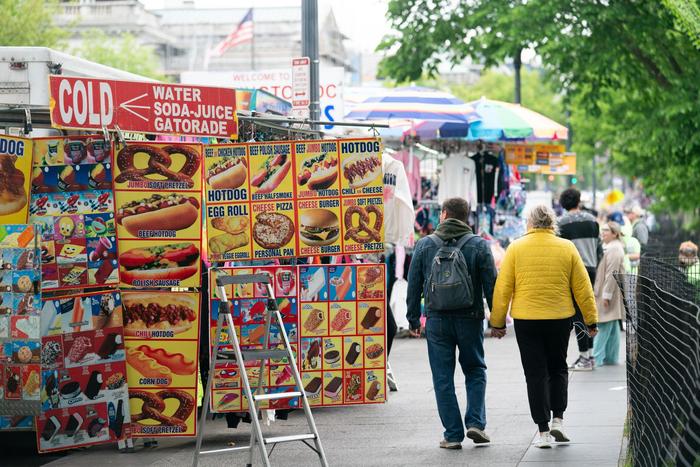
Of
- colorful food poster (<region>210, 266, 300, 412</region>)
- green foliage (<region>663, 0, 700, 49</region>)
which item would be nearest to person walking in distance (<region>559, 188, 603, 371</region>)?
green foliage (<region>663, 0, 700, 49</region>)

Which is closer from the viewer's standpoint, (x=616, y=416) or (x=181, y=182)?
(x=181, y=182)

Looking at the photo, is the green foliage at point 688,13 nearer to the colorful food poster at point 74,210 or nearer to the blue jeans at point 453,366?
the blue jeans at point 453,366

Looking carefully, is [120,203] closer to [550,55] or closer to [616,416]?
[616,416]

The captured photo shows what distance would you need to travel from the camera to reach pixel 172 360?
8.99 metres

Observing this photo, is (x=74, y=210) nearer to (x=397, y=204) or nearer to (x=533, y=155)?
(x=397, y=204)

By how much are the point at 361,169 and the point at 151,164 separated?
1598 mm

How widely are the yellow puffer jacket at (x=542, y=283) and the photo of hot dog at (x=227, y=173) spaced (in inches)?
83.0

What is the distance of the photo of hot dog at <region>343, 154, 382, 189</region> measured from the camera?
9.27 metres

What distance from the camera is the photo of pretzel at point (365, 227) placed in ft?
30.6

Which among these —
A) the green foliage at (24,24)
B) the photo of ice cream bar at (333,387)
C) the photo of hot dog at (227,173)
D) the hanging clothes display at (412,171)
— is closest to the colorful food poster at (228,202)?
the photo of hot dog at (227,173)

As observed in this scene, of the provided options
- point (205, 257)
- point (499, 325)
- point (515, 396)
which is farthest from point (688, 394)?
point (515, 396)

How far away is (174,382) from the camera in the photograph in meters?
8.98

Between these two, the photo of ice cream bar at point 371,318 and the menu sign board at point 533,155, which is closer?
the photo of ice cream bar at point 371,318

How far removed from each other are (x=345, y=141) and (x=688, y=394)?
4.41 metres
